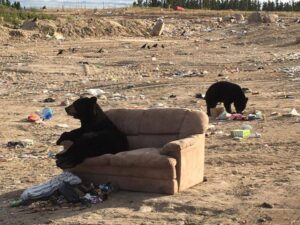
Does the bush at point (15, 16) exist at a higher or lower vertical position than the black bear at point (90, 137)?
higher

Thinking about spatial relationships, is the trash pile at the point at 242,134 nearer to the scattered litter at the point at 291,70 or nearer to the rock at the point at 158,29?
the scattered litter at the point at 291,70

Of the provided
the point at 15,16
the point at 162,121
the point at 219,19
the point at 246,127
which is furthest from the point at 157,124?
the point at 219,19

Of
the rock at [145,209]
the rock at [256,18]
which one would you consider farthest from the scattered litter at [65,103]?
the rock at [256,18]

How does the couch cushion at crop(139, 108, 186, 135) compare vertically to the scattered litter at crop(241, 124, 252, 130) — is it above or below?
above

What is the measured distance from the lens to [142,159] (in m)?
7.46

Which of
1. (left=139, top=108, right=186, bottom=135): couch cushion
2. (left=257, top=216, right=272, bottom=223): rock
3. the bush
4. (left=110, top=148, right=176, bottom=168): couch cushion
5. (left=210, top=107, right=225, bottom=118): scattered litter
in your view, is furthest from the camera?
the bush

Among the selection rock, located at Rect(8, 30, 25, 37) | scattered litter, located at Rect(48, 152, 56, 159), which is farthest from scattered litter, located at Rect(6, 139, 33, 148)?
rock, located at Rect(8, 30, 25, 37)

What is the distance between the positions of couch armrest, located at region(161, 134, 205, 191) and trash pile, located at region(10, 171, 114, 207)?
0.86m

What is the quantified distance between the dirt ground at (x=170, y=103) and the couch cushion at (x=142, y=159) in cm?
36

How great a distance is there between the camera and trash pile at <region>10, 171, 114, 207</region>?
7.34m

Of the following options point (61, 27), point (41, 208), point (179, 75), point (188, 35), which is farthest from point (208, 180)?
point (188, 35)

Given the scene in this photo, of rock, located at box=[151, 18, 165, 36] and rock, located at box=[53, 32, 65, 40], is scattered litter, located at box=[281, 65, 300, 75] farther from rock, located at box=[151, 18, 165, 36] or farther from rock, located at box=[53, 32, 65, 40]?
rock, located at box=[151, 18, 165, 36]

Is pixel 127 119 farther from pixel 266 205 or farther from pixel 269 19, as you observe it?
pixel 269 19

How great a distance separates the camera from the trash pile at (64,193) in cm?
734
